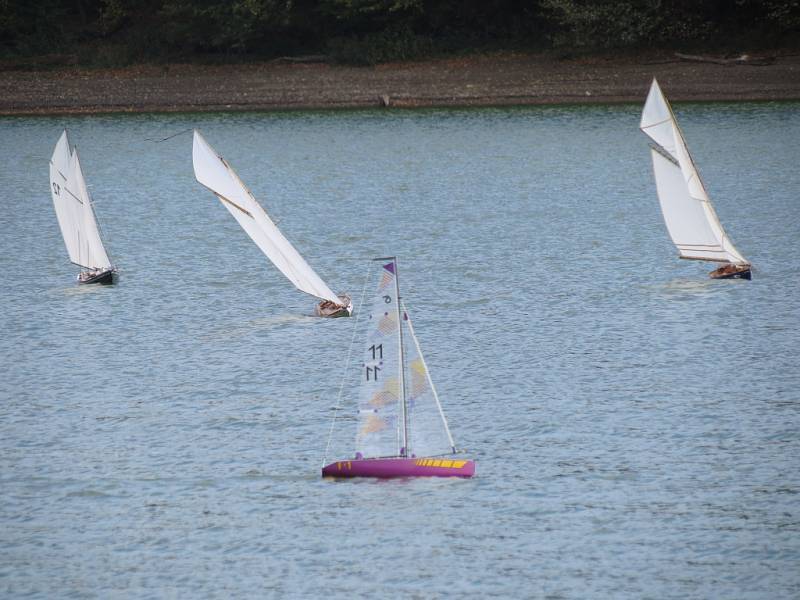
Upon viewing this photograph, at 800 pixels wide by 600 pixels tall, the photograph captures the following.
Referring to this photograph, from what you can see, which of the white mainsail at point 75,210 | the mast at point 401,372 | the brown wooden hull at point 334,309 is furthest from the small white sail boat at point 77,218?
the mast at point 401,372

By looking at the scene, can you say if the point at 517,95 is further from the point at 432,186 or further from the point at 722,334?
the point at 722,334

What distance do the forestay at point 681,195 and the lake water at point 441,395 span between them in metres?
1.51

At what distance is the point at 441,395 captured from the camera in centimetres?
3656

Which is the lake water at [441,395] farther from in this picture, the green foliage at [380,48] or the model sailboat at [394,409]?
the green foliage at [380,48]

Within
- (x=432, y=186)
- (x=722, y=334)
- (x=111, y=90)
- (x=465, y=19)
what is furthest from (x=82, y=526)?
(x=465, y=19)

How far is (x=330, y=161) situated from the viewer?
83375mm

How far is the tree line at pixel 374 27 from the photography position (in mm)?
100188

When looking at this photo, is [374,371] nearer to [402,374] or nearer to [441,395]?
[402,374]

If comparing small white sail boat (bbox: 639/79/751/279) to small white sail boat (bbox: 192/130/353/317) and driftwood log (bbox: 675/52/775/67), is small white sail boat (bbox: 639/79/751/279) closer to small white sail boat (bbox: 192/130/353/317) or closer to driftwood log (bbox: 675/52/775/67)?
small white sail boat (bbox: 192/130/353/317)

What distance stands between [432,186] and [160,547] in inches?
1944

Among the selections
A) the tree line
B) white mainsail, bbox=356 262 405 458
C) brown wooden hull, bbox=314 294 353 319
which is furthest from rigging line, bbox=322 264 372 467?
the tree line

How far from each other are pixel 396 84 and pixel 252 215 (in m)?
58.8

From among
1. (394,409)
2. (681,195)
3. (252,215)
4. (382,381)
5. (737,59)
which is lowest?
(394,409)

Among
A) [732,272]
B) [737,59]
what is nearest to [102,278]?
[732,272]
